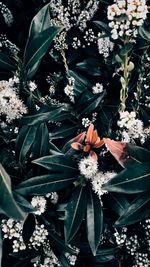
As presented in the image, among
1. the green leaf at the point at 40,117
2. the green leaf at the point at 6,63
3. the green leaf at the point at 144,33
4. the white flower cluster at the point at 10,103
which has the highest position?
the green leaf at the point at 6,63

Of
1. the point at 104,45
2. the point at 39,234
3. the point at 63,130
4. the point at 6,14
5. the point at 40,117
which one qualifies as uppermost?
the point at 6,14

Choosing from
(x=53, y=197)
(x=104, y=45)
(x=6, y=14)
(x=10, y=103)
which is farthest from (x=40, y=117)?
(x=6, y=14)

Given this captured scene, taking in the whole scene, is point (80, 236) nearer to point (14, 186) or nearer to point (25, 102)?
point (14, 186)

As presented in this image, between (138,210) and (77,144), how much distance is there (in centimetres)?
29

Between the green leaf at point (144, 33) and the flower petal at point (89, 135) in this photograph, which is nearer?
the flower petal at point (89, 135)

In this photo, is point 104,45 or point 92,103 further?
point 104,45

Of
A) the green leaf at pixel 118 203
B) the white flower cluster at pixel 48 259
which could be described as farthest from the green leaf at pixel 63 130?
the white flower cluster at pixel 48 259

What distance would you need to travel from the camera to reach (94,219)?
1541mm

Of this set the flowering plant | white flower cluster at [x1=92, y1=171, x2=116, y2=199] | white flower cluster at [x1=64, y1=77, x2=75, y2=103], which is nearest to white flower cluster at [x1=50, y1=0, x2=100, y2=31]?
the flowering plant

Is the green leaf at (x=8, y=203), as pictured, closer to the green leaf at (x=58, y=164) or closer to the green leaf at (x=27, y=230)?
the green leaf at (x=58, y=164)

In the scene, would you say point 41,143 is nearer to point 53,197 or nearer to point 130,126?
point 53,197

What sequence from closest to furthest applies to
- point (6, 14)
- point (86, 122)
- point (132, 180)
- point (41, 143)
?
1. point (132, 180)
2. point (41, 143)
3. point (86, 122)
4. point (6, 14)

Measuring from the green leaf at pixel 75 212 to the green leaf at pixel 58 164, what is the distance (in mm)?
72

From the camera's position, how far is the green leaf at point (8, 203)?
118 centimetres
